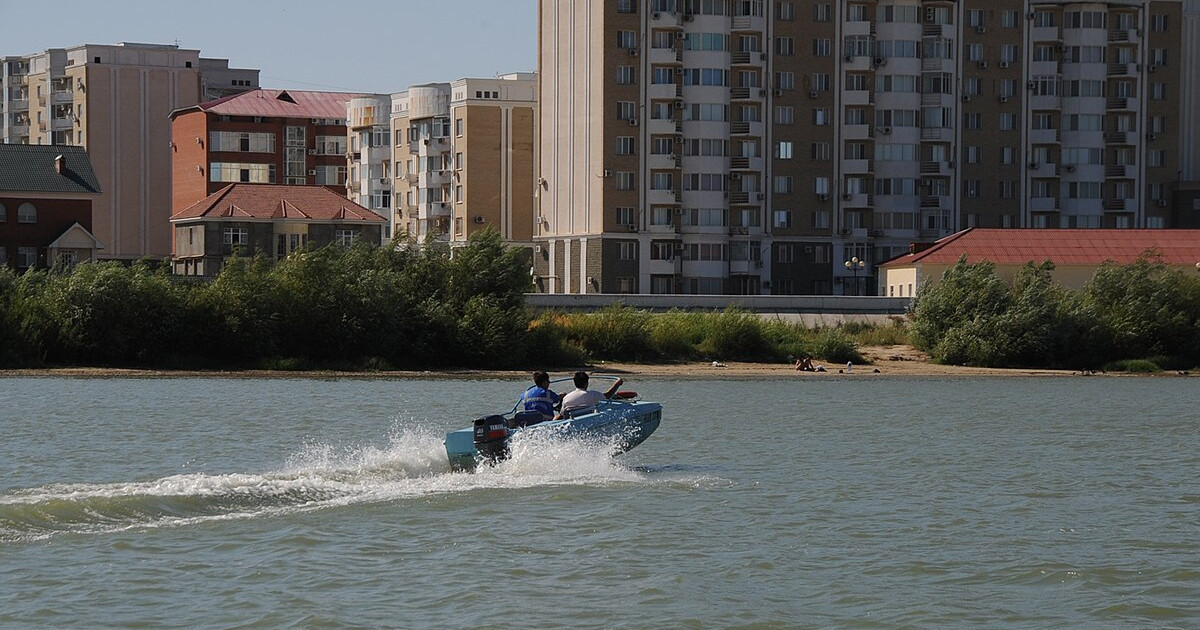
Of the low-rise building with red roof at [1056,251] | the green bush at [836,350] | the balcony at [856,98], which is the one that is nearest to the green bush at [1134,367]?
the green bush at [836,350]

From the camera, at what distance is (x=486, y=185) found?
12569cm

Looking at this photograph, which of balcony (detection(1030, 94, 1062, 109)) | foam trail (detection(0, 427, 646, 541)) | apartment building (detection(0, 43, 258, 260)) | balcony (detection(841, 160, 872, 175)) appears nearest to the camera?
foam trail (detection(0, 427, 646, 541))

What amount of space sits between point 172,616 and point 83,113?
414ft

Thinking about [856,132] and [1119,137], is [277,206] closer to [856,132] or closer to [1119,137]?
[856,132]

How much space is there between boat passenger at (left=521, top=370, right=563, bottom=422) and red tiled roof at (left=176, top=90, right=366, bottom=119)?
340ft

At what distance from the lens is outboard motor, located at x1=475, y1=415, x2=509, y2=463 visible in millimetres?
29109

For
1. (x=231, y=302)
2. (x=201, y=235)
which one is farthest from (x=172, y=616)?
(x=201, y=235)

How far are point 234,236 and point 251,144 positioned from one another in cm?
3300

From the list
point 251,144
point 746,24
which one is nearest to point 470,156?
point 251,144

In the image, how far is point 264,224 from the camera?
10050cm

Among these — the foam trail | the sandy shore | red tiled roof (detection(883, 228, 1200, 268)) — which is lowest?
the foam trail

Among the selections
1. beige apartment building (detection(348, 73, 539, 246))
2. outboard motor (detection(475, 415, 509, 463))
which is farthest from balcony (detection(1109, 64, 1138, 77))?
outboard motor (detection(475, 415, 509, 463))

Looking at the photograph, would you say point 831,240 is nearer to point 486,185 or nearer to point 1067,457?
point 486,185

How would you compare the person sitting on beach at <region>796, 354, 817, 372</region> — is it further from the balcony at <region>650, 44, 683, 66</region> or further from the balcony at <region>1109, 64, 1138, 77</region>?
the balcony at <region>1109, 64, 1138, 77</region>
